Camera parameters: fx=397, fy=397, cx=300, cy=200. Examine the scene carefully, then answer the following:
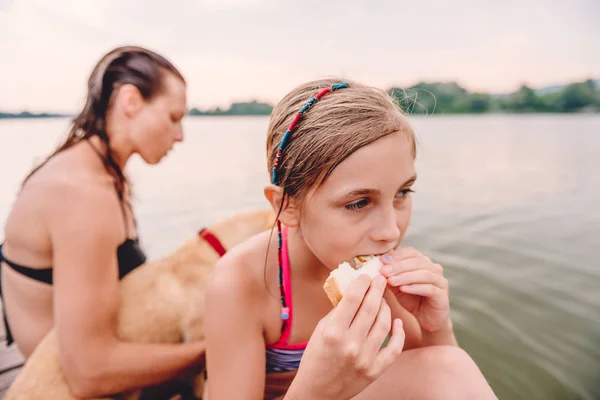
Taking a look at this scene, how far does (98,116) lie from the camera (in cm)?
258

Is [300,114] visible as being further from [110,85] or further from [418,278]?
[110,85]

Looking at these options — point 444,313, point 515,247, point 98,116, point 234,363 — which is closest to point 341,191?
point 444,313

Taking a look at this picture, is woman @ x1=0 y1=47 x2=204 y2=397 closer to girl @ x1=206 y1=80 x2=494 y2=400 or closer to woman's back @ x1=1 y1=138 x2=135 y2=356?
Result: woman's back @ x1=1 y1=138 x2=135 y2=356

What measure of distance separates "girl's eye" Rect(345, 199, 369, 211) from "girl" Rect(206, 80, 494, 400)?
0.01 m

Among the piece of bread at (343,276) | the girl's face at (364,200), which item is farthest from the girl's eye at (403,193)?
the piece of bread at (343,276)

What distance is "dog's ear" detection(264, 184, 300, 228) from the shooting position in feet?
5.30

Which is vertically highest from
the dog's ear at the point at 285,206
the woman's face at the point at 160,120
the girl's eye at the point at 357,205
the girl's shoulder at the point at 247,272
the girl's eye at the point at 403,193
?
the woman's face at the point at 160,120

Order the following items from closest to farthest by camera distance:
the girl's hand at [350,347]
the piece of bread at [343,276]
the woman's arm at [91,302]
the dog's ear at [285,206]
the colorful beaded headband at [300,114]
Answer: the girl's hand at [350,347] < the piece of bread at [343,276] < the colorful beaded headband at [300,114] < the dog's ear at [285,206] < the woman's arm at [91,302]

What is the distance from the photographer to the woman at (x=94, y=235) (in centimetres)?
197

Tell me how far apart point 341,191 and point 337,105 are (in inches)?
12.9

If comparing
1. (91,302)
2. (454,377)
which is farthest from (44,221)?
(454,377)

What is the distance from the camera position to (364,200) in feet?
4.71

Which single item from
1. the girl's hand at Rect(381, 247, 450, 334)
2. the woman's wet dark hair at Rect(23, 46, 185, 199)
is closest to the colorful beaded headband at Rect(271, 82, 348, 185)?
the girl's hand at Rect(381, 247, 450, 334)

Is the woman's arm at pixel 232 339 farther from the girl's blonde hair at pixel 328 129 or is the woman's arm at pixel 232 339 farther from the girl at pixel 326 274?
the girl's blonde hair at pixel 328 129
